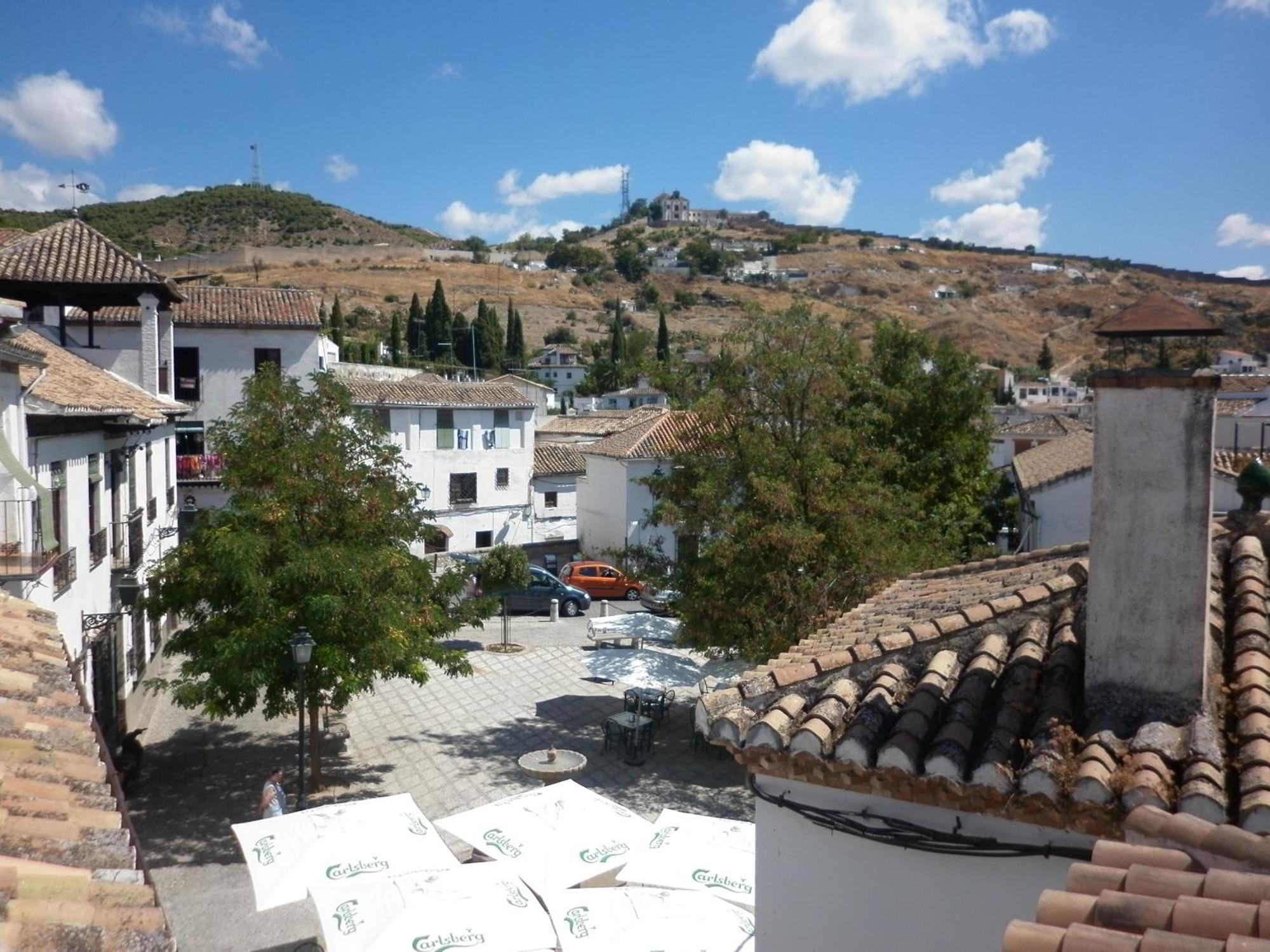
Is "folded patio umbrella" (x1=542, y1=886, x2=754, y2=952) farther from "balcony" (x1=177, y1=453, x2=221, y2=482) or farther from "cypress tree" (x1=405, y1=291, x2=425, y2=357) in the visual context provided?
"cypress tree" (x1=405, y1=291, x2=425, y2=357)

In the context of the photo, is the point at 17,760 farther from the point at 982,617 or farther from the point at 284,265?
the point at 284,265

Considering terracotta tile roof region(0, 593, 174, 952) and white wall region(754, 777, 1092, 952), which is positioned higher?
terracotta tile roof region(0, 593, 174, 952)

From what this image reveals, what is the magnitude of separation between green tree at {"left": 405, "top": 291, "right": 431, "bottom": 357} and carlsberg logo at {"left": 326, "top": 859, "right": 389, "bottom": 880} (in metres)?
71.7

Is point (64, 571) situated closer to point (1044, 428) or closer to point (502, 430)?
point (502, 430)

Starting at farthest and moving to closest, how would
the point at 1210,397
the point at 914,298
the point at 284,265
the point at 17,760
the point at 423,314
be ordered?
the point at 914,298 < the point at 284,265 < the point at 423,314 < the point at 1210,397 < the point at 17,760

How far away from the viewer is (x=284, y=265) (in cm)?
10556

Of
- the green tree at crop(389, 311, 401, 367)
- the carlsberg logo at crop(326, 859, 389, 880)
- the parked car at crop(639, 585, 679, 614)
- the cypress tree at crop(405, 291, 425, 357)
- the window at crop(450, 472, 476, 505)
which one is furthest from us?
the cypress tree at crop(405, 291, 425, 357)

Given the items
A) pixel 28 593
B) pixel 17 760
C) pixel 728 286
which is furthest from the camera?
pixel 728 286

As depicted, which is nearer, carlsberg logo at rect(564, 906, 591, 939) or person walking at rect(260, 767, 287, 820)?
carlsberg logo at rect(564, 906, 591, 939)

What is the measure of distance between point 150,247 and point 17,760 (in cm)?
11934

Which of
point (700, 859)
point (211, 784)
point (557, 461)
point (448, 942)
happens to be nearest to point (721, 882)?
point (700, 859)

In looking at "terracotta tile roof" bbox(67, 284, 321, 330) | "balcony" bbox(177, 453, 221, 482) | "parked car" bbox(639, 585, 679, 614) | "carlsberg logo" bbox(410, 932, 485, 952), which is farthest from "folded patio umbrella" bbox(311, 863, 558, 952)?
"terracotta tile roof" bbox(67, 284, 321, 330)

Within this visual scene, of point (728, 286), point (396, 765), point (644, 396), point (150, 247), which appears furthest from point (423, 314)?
point (396, 765)

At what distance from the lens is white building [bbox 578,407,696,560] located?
3080 centimetres
